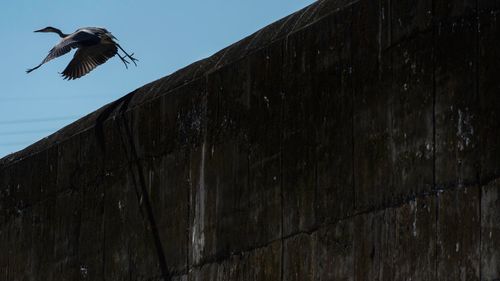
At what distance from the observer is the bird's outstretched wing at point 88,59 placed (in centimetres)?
1559

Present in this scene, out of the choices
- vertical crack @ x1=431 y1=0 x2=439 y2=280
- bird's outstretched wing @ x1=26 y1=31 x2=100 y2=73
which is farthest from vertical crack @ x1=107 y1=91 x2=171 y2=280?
vertical crack @ x1=431 y1=0 x2=439 y2=280

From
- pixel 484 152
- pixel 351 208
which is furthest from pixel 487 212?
pixel 351 208

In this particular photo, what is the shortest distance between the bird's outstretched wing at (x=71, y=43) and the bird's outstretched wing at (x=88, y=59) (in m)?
0.26

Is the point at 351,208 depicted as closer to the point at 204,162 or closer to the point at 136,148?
the point at 204,162

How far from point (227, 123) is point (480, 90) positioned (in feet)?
10.7

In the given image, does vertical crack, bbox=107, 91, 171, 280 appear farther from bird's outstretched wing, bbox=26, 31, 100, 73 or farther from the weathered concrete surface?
bird's outstretched wing, bbox=26, 31, 100, 73

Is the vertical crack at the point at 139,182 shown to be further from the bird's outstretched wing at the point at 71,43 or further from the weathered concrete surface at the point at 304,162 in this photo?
the bird's outstretched wing at the point at 71,43

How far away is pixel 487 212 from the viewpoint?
8.34m

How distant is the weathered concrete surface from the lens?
8.66 metres

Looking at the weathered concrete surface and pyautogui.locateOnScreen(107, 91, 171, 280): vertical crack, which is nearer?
the weathered concrete surface

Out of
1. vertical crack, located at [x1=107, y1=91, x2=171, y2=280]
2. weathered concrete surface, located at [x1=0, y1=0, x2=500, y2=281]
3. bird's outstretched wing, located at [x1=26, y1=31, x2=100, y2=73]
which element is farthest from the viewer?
bird's outstretched wing, located at [x1=26, y1=31, x2=100, y2=73]

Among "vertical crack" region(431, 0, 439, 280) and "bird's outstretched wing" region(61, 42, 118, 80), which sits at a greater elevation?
"bird's outstretched wing" region(61, 42, 118, 80)

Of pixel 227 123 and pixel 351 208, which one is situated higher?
pixel 227 123

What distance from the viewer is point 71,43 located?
15.2 metres
